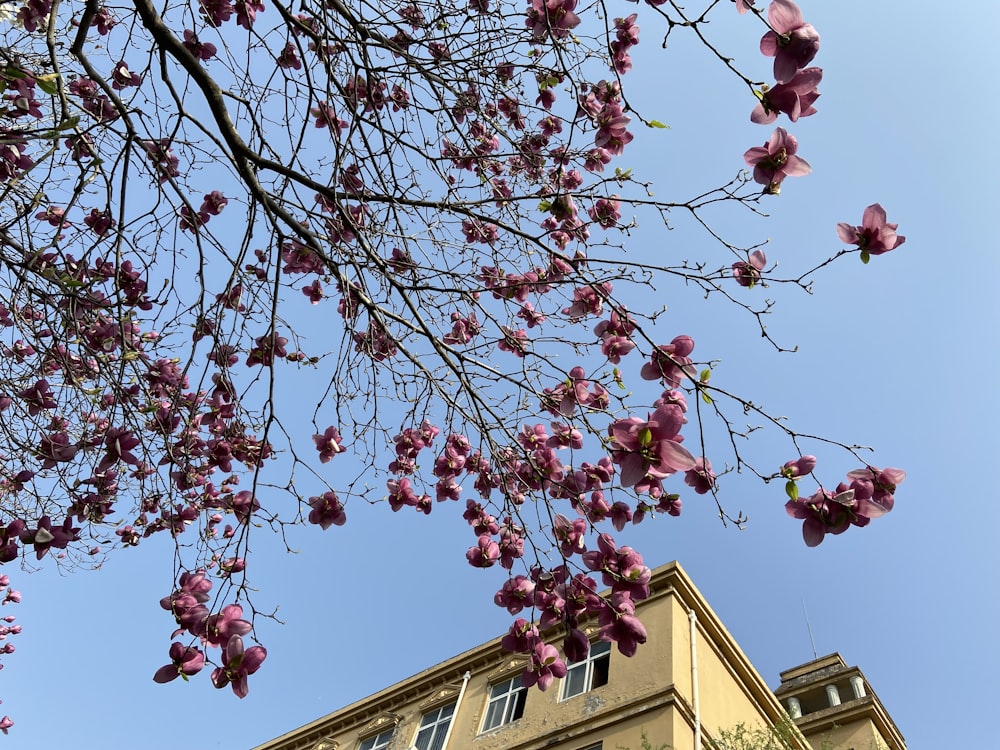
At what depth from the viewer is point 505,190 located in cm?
404

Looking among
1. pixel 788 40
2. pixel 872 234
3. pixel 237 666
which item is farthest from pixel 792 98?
pixel 237 666

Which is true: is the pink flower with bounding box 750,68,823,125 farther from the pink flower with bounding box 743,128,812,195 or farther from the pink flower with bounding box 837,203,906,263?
the pink flower with bounding box 837,203,906,263

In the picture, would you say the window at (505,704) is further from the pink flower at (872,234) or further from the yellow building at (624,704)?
the pink flower at (872,234)

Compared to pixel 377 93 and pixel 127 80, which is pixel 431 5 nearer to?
pixel 377 93

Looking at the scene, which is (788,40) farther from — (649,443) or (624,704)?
(624,704)

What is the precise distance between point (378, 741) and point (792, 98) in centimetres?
1469

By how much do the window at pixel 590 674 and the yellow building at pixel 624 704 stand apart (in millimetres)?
18

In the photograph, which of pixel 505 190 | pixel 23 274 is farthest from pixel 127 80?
pixel 505 190

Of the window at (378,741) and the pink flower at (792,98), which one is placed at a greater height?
the window at (378,741)

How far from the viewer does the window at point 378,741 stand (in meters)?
13.8

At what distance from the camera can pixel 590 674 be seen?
35.4 ft

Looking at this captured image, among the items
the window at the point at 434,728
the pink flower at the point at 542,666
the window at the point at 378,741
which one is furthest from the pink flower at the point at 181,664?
the window at the point at 378,741

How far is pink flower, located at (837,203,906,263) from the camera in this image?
92.4 inches

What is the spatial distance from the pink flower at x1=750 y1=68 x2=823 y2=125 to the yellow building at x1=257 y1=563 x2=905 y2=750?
297 inches
